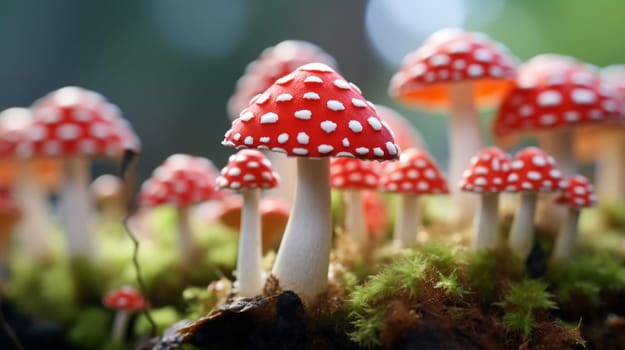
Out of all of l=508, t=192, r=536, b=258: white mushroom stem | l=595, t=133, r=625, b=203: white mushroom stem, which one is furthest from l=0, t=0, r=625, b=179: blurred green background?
l=508, t=192, r=536, b=258: white mushroom stem

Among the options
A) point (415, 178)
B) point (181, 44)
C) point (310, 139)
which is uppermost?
point (181, 44)

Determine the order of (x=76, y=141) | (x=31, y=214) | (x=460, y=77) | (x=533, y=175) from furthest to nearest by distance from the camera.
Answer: (x=31, y=214)
(x=76, y=141)
(x=460, y=77)
(x=533, y=175)

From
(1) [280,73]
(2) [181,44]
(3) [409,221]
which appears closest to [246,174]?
(3) [409,221]

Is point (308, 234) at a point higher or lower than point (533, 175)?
lower

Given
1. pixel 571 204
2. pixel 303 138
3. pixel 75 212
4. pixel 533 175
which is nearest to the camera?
pixel 303 138

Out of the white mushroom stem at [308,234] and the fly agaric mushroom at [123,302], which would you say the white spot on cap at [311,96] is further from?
the fly agaric mushroom at [123,302]

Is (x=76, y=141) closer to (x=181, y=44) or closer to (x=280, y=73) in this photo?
(x=280, y=73)

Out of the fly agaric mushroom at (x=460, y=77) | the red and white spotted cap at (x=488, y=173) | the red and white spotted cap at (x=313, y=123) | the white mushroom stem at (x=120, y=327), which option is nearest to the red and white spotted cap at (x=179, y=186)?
the white mushroom stem at (x=120, y=327)
